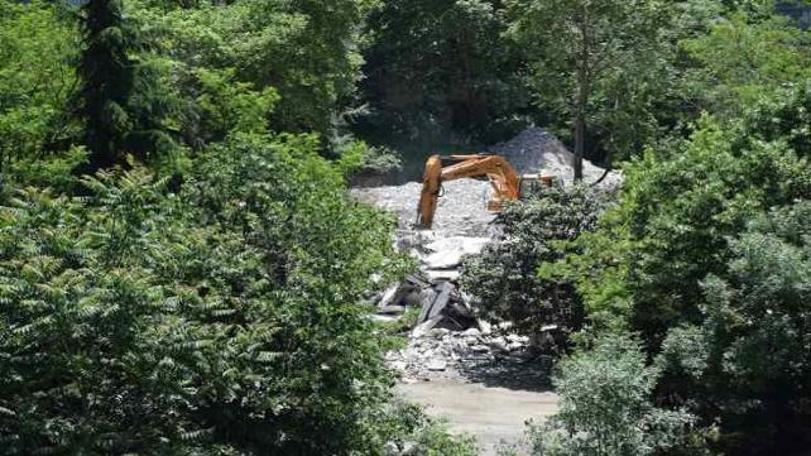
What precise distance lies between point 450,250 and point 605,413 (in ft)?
61.4

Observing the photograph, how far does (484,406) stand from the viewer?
938 inches

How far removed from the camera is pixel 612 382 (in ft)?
48.4

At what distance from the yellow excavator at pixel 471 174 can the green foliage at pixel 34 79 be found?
42.1 feet

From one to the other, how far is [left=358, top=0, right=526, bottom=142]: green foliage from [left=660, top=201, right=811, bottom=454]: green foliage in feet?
118

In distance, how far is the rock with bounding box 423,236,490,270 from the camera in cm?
3209

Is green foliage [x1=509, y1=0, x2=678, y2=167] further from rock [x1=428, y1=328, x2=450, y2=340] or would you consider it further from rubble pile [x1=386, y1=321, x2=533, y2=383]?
rock [x1=428, y1=328, x2=450, y2=340]

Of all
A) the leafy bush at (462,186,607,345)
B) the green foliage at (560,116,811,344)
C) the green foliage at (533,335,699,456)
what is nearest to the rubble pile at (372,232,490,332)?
the leafy bush at (462,186,607,345)

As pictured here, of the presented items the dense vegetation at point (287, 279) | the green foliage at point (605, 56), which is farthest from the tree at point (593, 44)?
the dense vegetation at point (287, 279)

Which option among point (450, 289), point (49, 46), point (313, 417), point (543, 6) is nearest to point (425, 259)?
point (450, 289)

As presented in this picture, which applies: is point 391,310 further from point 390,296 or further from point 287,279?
point 287,279

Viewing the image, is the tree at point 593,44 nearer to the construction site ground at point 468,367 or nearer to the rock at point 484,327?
the construction site ground at point 468,367

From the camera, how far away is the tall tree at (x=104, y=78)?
856 inches

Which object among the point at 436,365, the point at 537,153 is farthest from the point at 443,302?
the point at 537,153

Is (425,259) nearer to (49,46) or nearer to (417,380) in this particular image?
(417,380)
